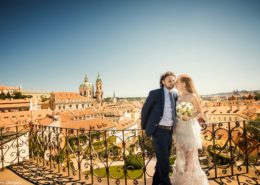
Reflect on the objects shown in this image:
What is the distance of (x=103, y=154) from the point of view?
5.01 m

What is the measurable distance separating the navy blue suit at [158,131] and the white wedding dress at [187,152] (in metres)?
0.24

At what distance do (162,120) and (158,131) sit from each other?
0.21m

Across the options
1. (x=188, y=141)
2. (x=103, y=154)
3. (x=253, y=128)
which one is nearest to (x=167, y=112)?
(x=188, y=141)

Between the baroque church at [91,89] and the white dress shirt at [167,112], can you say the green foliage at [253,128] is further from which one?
the baroque church at [91,89]

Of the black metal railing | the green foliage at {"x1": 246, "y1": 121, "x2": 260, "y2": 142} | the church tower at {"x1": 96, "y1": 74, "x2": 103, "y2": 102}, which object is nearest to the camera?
the black metal railing

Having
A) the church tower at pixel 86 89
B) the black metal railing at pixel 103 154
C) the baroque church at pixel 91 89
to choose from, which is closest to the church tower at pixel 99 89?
the baroque church at pixel 91 89

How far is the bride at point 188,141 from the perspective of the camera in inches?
135

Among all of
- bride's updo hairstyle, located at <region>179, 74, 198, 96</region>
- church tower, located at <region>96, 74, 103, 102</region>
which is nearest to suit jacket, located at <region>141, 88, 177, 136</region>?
bride's updo hairstyle, located at <region>179, 74, 198, 96</region>

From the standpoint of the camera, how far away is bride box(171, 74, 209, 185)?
344 cm

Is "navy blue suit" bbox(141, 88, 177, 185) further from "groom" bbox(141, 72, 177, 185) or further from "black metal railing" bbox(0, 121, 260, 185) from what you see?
"black metal railing" bbox(0, 121, 260, 185)

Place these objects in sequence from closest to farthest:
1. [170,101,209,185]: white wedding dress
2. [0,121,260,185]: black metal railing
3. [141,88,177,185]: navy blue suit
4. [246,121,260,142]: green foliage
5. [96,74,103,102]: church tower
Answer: [141,88,177,185]: navy blue suit
[170,101,209,185]: white wedding dress
[0,121,260,185]: black metal railing
[246,121,260,142]: green foliage
[96,74,103,102]: church tower

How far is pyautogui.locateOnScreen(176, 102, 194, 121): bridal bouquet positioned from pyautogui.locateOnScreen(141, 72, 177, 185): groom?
0.43 feet

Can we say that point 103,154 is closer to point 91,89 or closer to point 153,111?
point 153,111

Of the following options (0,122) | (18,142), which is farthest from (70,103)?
(18,142)
